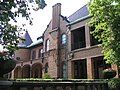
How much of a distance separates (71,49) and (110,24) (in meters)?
13.4

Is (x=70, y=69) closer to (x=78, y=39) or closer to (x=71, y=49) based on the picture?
(x=71, y=49)

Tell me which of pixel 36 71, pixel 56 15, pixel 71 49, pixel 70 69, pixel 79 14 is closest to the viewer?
pixel 70 69

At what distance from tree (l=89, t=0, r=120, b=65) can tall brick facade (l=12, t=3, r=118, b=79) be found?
693 centimetres

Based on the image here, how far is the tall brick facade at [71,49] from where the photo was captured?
2621 centimetres

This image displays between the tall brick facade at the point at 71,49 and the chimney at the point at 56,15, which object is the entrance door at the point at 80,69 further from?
the chimney at the point at 56,15

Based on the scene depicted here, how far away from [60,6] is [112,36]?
18.4m

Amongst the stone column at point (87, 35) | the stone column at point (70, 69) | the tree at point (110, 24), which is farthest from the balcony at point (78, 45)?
the tree at point (110, 24)

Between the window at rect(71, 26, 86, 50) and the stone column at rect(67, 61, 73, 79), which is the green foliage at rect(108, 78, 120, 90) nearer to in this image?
the stone column at rect(67, 61, 73, 79)

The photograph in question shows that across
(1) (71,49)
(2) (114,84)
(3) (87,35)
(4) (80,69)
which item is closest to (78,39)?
(1) (71,49)

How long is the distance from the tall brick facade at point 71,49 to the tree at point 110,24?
6930mm

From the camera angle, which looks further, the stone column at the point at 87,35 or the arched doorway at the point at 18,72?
the arched doorway at the point at 18,72

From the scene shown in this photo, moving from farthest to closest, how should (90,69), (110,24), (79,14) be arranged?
(79,14), (90,69), (110,24)

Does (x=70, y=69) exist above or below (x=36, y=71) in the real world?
above

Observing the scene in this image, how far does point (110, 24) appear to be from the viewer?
1586cm
